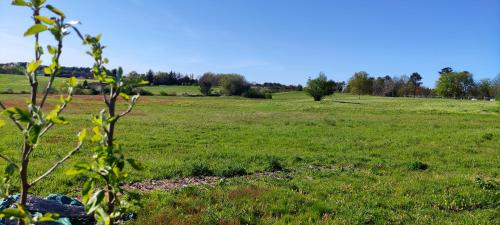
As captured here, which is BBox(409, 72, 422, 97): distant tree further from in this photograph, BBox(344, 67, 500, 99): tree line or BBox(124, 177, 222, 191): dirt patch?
BBox(124, 177, 222, 191): dirt patch

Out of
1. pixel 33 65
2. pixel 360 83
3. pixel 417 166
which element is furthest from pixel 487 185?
pixel 360 83

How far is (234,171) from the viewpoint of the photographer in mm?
12656

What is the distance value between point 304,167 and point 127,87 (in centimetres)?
1185

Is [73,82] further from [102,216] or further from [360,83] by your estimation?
[360,83]

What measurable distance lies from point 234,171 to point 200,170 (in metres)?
1.04

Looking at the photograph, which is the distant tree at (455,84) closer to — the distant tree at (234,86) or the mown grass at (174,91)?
the distant tree at (234,86)

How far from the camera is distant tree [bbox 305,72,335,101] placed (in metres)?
92.6

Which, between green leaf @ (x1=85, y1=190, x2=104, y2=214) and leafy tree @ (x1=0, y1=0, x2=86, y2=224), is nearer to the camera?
leafy tree @ (x1=0, y1=0, x2=86, y2=224)

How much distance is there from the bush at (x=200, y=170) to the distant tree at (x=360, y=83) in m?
137

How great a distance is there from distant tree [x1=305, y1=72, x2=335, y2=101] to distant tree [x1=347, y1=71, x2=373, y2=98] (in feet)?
170

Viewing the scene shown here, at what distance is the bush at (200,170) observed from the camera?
12195 mm

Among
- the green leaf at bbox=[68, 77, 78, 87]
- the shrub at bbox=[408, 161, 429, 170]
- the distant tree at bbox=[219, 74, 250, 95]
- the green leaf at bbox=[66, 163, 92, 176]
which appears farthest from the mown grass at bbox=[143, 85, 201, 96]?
the green leaf at bbox=[66, 163, 92, 176]

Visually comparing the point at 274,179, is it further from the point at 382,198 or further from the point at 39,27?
the point at 39,27

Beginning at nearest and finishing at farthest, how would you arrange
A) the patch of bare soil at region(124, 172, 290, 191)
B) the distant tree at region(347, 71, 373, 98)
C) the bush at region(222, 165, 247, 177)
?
the patch of bare soil at region(124, 172, 290, 191) → the bush at region(222, 165, 247, 177) → the distant tree at region(347, 71, 373, 98)
